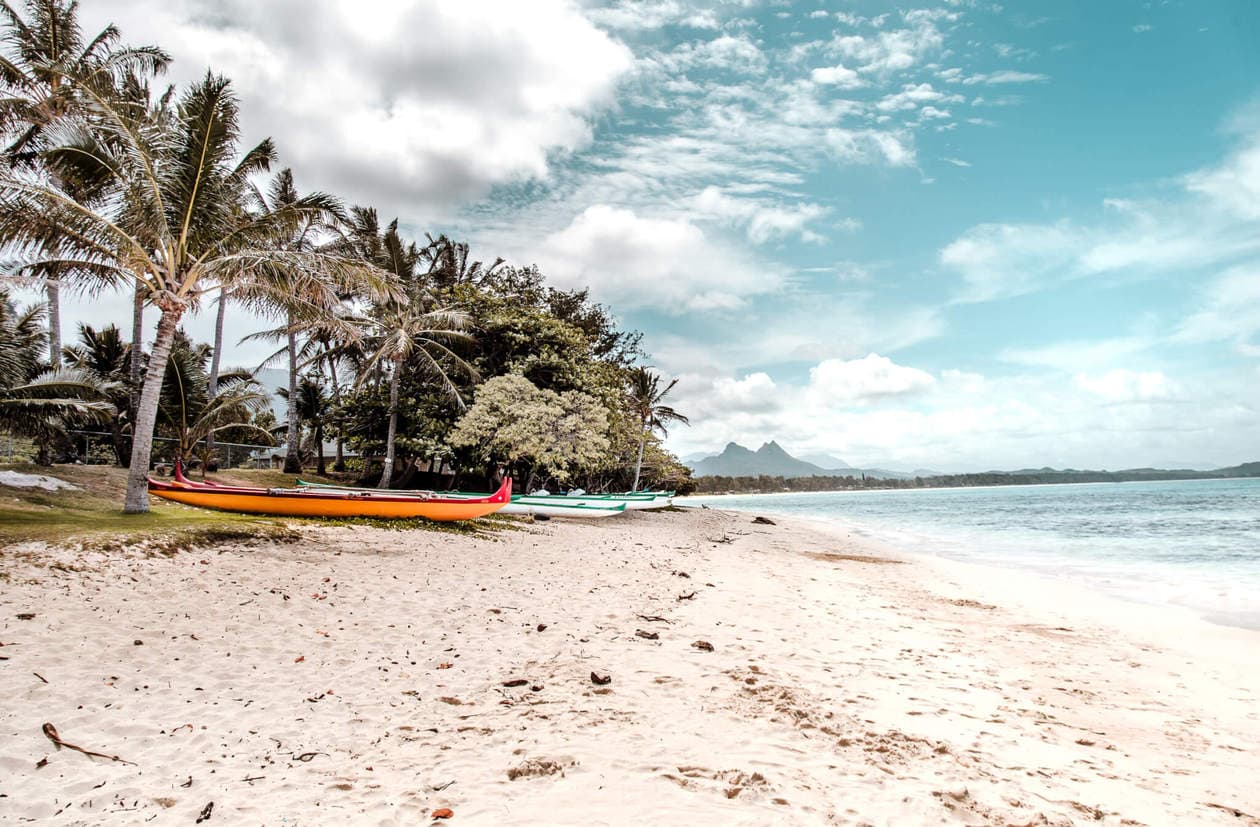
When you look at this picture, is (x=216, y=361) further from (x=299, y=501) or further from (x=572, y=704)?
(x=572, y=704)

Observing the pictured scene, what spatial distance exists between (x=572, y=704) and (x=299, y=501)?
10.5 meters

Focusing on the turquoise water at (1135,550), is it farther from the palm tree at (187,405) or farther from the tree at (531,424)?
the palm tree at (187,405)

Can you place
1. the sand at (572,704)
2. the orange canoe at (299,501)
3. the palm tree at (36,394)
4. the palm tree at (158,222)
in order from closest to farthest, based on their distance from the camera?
the sand at (572,704)
the palm tree at (158,222)
the orange canoe at (299,501)
the palm tree at (36,394)

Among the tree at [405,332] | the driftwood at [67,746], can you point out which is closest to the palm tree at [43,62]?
the tree at [405,332]

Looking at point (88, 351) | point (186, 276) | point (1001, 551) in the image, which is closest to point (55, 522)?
point (186, 276)

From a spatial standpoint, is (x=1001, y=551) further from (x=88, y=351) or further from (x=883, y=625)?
(x=88, y=351)

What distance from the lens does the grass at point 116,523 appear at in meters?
7.79

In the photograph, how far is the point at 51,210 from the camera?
33.0 ft

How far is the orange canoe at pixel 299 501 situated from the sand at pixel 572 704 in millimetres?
4506

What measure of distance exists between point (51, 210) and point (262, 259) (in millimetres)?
3038

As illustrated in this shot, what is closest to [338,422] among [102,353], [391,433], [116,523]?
[391,433]

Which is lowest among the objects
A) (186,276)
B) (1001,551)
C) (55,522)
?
(1001,551)

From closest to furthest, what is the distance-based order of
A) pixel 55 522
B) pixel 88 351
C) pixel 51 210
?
pixel 55 522 → pixel 51 210 → pixel 88 351

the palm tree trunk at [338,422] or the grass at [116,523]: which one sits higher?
the palm tree trunk at [338,422]
